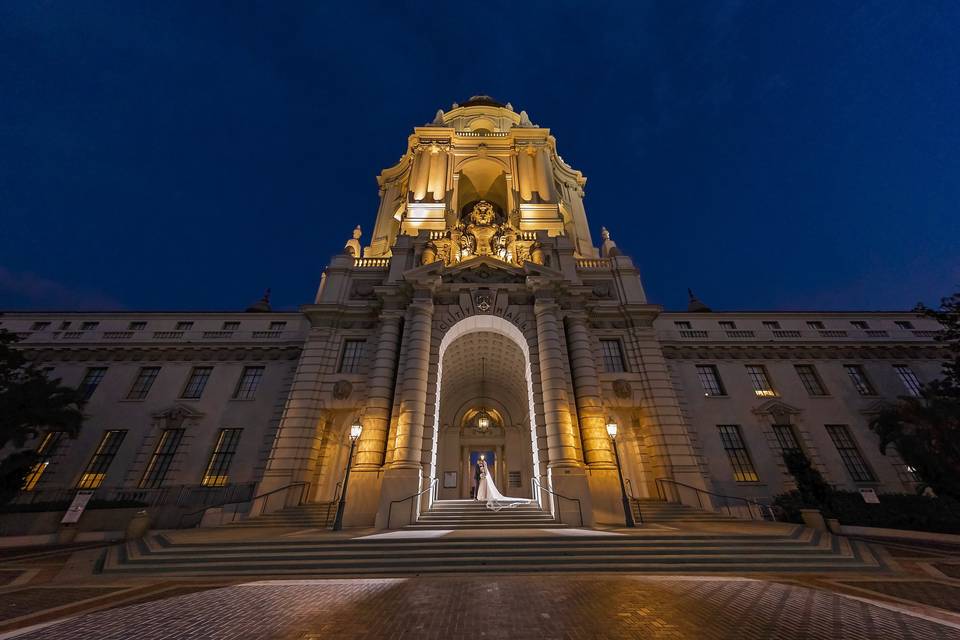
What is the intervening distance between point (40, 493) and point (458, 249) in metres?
26.0

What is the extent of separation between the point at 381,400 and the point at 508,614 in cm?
1237

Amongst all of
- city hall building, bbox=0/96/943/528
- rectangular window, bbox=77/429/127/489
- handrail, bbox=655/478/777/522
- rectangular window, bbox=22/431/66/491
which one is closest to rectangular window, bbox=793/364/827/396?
city hall building, bbox=0/96/943/528

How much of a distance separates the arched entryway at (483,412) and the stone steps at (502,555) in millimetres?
11466

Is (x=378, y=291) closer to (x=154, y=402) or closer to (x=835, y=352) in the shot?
(x=154, y=402)

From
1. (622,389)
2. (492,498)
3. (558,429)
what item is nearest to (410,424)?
(492,498)

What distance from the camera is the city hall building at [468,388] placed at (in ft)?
52.4

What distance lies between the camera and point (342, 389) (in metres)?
19.2

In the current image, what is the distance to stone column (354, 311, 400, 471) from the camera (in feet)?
Answer: 49.9

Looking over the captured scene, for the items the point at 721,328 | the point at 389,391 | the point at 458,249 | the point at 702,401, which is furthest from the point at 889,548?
the point at 458,249

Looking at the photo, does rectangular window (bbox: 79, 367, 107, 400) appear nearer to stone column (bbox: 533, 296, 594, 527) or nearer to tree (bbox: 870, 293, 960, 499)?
stone column (bbox: 533, 296, 594, 527)

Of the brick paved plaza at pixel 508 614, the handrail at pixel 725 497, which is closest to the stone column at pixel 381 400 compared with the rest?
the brick paved plaza at pixel 508 614

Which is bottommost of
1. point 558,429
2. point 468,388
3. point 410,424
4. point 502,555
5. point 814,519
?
point 502,555

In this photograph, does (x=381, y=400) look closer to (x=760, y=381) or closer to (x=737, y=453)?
(x=737, y=453)

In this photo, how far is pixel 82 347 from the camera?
22.0 m
